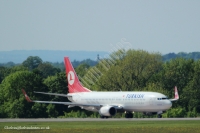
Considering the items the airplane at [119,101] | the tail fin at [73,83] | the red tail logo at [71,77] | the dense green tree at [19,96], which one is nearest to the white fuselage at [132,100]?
the airplane at [119,101]

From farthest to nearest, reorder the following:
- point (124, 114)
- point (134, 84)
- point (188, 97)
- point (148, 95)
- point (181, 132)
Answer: point (134, 84) → point (188, 97) → point (124, 114) → point (148, 95) → point (181, 132)

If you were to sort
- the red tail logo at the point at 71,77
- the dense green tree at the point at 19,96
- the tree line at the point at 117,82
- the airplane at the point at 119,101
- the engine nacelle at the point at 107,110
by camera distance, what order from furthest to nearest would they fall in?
the tree line at the point at 117,82, the dense green tree at the point at 19,96, the red tail logo at the point at 71,77, the engine nacelle at the point at 107,110, the airplane at the point at 119,101

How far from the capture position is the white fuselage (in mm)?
88838

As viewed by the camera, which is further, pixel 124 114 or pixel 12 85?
pixel 12 85

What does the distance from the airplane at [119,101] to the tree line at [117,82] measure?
884cm

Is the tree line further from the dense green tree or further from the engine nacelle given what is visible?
the engine nacelle

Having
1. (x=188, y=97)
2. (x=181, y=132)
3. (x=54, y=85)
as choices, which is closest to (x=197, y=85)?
(x=188, y=97)

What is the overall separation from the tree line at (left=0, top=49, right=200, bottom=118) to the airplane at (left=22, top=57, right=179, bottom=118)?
884cm

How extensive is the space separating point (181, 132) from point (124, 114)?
149 ft

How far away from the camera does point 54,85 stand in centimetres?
12681

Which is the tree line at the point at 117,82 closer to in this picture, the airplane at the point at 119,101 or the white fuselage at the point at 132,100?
the airplane at the point at 119,101

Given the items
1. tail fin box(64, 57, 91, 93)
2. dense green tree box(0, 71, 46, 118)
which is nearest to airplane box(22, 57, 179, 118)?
tail fin box(64, 57, 91, 93)

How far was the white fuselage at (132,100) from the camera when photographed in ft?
291

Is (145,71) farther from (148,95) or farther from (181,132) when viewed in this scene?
(181,132)
